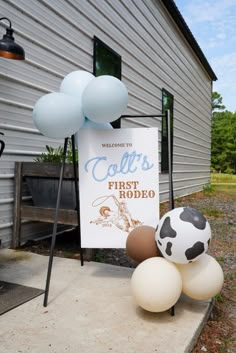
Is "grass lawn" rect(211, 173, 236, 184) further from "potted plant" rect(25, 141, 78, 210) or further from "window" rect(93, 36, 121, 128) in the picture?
"potted plant" rect(25, 141, 78, 210)

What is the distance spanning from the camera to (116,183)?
9.43 ft

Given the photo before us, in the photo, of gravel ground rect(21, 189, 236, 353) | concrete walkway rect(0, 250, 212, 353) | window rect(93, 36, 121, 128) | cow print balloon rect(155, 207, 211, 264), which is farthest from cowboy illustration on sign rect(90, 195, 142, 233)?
window rect(93, 36, 121, 128)

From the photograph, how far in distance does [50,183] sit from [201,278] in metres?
2.15

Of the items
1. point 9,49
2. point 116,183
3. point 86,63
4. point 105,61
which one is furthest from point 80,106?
point 105,61

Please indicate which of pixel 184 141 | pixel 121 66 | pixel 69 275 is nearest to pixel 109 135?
pixel 69 275

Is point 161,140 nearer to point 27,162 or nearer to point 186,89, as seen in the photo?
point 186,89

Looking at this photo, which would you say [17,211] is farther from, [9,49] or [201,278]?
[201,278]

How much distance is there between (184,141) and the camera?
11.4 m

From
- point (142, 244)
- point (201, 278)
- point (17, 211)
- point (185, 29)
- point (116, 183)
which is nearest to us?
point (201, 278)

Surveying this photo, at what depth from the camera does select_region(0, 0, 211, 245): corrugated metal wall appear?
395 cm

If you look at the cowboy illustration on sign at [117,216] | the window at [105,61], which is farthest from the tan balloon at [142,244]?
the window at [105,61]

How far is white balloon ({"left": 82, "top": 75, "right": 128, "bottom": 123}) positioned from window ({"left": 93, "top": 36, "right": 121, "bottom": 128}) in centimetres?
335

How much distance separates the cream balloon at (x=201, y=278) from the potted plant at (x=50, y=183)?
171 centimetres

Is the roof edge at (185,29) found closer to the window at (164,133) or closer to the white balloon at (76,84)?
the window at (164,133)
